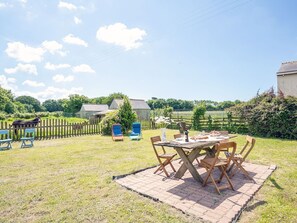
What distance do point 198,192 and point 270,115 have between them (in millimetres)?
10302

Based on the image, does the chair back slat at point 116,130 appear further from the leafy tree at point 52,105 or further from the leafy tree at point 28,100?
the leafy tree at point 28,100

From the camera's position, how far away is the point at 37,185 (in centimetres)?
435

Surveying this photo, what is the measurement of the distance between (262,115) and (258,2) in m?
6.46

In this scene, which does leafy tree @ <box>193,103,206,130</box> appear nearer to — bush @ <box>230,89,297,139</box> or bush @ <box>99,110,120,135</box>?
bush @ <box>230,89,297,139</box>

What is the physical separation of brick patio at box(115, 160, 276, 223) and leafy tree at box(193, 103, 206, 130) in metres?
11.0

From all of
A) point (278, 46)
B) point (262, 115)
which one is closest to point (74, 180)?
point (262, 115)

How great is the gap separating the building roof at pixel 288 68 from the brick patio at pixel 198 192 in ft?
48.0

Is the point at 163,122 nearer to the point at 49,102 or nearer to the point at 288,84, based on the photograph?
the point at 288,84

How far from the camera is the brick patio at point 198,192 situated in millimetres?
3098

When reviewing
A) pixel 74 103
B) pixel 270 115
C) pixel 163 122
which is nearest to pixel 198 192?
pixel 270 115

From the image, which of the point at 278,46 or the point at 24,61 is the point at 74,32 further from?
the point at 278,46

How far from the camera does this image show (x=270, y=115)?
1170 cm

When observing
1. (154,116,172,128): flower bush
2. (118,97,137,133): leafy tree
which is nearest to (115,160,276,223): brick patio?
(118,97,137,133): leafy tree

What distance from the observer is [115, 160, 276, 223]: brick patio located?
310cm
